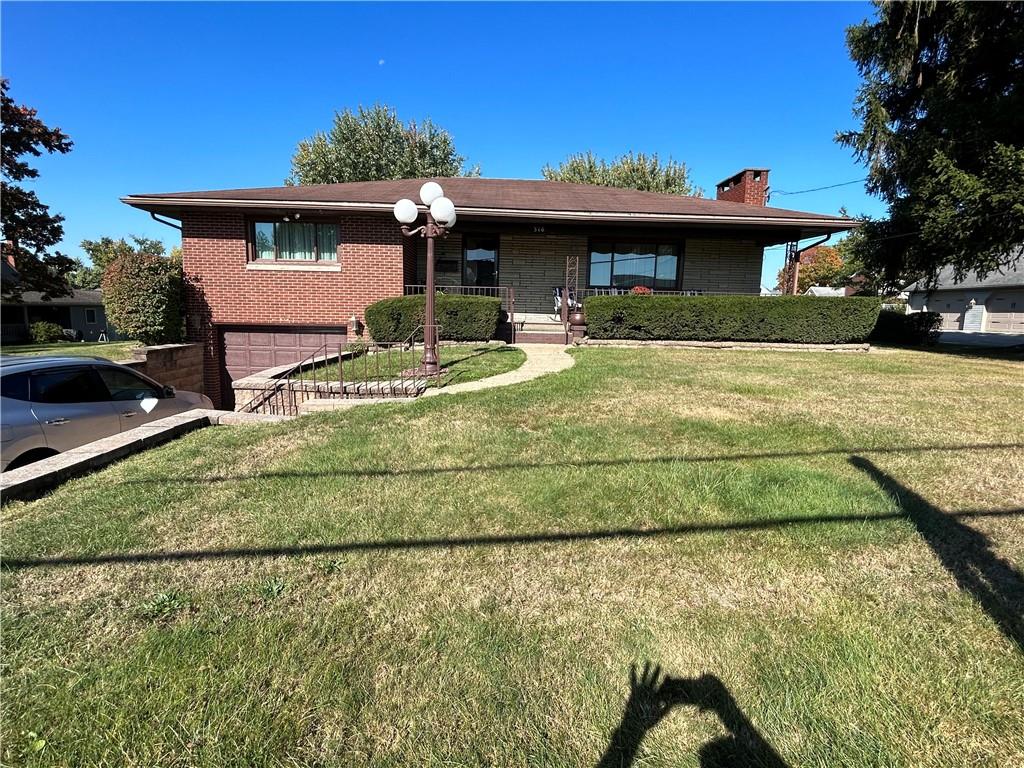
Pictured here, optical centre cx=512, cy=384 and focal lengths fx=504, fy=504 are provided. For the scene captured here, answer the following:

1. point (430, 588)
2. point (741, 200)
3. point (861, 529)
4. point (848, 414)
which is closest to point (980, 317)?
point (741, 200)

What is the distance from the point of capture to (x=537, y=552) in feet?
9.34

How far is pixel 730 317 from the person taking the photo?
12023 mm

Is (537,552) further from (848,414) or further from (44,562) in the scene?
(848,414)

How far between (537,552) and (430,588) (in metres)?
0.64

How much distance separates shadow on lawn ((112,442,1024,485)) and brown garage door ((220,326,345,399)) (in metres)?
9.78

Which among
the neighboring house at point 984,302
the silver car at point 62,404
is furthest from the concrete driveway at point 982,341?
the silver car at point 62,404

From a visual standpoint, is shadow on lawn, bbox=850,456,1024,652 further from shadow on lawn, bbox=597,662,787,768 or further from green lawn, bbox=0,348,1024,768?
shadow on lawn, bbox=597,662,787,768

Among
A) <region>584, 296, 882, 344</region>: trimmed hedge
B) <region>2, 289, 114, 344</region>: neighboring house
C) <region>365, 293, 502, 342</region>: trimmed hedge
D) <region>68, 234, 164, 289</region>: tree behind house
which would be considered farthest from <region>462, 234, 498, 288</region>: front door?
<region>68, 234, 164, 289</region>: tree behind house

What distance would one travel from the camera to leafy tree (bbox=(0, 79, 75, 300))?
74.9ft

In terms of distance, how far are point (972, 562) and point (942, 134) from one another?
17305 millimetres

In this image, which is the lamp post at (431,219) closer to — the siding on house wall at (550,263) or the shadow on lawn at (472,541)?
the shadow on lawn at (472,541)

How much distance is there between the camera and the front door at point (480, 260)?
14672mm

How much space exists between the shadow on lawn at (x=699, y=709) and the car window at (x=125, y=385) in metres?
6.83

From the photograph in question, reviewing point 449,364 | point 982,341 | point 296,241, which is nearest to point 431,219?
point 449,364
